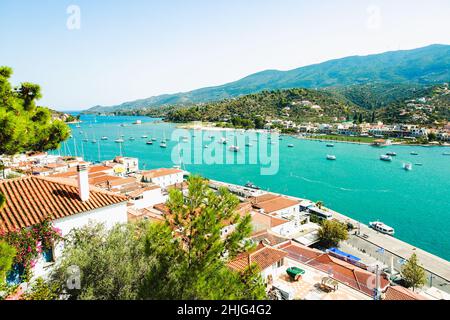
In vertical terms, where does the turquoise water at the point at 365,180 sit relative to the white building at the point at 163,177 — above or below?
below

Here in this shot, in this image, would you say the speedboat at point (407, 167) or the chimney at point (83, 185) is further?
the speedboat at point (407, 167)

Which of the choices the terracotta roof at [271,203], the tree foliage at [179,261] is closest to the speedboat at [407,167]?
the terracotta roof at [271,203]

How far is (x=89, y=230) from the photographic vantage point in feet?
21.2

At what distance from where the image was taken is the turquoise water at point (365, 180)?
28.6 metres

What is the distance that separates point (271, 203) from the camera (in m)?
25.9

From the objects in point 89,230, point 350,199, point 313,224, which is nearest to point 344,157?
point 350,199

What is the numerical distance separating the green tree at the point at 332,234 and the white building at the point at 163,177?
63.8ft

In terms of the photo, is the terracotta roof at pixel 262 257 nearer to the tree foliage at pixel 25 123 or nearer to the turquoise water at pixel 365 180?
the tree foliage at pixel 25 123

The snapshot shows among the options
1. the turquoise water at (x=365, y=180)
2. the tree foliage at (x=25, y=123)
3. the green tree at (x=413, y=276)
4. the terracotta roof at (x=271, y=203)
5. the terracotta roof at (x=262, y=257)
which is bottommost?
the turquoise water at (x=365, y=180)

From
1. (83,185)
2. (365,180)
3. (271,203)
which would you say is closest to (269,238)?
(271,203)

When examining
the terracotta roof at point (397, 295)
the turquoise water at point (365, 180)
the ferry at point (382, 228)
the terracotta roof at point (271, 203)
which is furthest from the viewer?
the turquoise water at point (365, 180)

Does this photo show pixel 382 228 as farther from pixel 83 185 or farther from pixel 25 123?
pixel 25 123

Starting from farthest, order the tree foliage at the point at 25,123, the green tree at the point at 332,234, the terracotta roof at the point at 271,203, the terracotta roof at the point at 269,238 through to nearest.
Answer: the terracotta roof at the point at 271,203, the green tree at the point at 332,234, the terracotta roof at the point at 269,238, the tree foliage at the point at 25,123

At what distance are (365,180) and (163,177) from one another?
2903 centimetres
